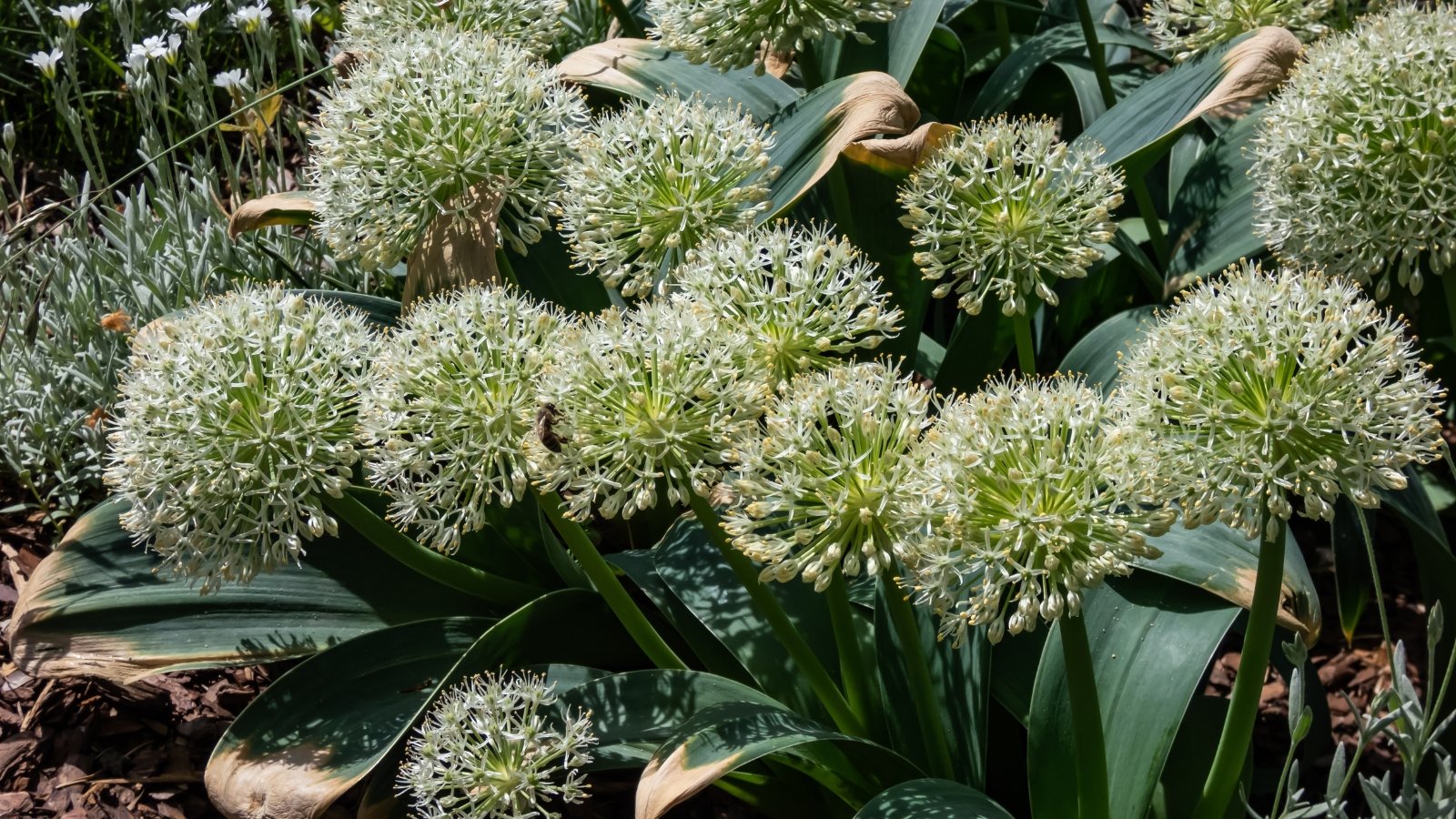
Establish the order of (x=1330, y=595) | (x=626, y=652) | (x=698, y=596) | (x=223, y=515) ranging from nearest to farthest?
(x=223, y=515)
(x=698, y=596)
(x=626, y=652)
(x=1330, y=595)

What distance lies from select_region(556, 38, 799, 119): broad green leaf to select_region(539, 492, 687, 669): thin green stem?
5.01 feet

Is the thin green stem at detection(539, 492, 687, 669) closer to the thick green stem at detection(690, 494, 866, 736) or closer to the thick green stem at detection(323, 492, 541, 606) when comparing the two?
the thick green stem at detection(690, 494, 866, 736)

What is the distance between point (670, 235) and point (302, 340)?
0.74m

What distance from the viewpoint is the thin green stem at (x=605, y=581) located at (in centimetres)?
241

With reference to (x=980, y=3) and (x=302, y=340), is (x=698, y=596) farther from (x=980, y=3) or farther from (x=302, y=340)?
(x=980, y=3)

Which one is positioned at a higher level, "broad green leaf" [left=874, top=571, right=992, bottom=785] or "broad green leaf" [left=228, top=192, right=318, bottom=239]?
"broad green leaf" [left=228, top=192, right=318, bottom=239]

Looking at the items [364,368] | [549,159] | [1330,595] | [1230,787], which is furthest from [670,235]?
[1330,595]

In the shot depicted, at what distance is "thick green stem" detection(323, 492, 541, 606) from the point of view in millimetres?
2695

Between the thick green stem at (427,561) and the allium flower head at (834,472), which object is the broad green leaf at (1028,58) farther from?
the allium flower head at (834,472)

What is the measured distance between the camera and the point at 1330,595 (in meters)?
4.05

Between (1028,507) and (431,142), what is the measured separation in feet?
5.22

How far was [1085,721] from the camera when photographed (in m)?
2.12

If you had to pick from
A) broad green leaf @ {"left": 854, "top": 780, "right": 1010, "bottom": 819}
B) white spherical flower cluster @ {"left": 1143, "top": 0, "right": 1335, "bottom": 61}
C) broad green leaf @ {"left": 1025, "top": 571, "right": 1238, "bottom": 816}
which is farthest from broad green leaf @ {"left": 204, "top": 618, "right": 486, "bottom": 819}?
white spherical flower cluster @ {"left": 1143, "top": 0, "right": 1335, "bottom": 61}

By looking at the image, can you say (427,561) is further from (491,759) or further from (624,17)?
(624,17)
